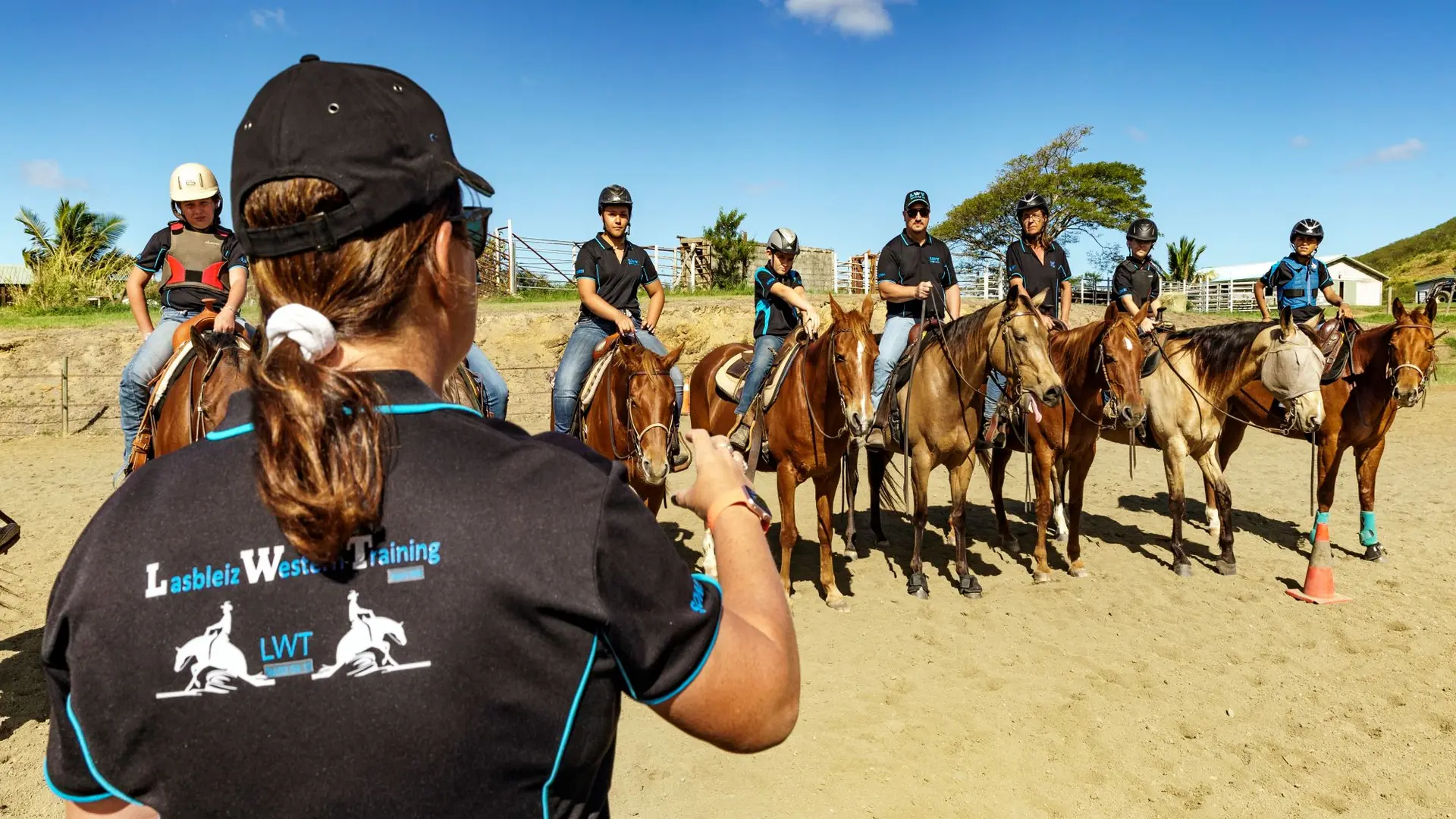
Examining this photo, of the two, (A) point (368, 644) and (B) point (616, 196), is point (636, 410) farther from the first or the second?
(A) point (368, 644)

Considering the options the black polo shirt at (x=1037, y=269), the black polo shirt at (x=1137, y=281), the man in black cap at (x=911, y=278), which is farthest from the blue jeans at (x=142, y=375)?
the black polo shirt at (x=1137, y=281)

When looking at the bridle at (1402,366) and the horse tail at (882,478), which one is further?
the horse tail at (882,478)

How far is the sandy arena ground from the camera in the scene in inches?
157

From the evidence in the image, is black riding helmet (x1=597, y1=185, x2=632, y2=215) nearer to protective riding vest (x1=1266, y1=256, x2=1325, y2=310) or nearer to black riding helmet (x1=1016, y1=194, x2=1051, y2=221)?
black riding helmet (x1=1016, y1=194, x2=1051, y2=221)

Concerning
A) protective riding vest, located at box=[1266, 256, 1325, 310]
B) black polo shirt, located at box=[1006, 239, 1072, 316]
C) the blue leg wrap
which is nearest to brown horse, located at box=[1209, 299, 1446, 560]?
the blue leg wrap

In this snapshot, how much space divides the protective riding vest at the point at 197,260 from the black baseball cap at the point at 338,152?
5308 mm

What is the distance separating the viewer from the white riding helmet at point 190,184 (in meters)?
5.21

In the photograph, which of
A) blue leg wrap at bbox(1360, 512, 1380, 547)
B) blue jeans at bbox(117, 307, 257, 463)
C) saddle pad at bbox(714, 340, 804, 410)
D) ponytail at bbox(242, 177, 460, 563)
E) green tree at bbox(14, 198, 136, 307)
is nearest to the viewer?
ponytail at bbox(242, 177, 460, 563)

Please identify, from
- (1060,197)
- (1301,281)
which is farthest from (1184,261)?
(1301,281)

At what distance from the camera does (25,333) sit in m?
16.1

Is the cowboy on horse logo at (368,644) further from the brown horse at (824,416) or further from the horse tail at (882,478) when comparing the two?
the horse tail at (882,478)

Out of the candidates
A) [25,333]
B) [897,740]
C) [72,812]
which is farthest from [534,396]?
[72,812]

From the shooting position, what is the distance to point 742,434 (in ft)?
23.9

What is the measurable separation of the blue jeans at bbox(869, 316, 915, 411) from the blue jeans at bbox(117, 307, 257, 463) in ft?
16.6
